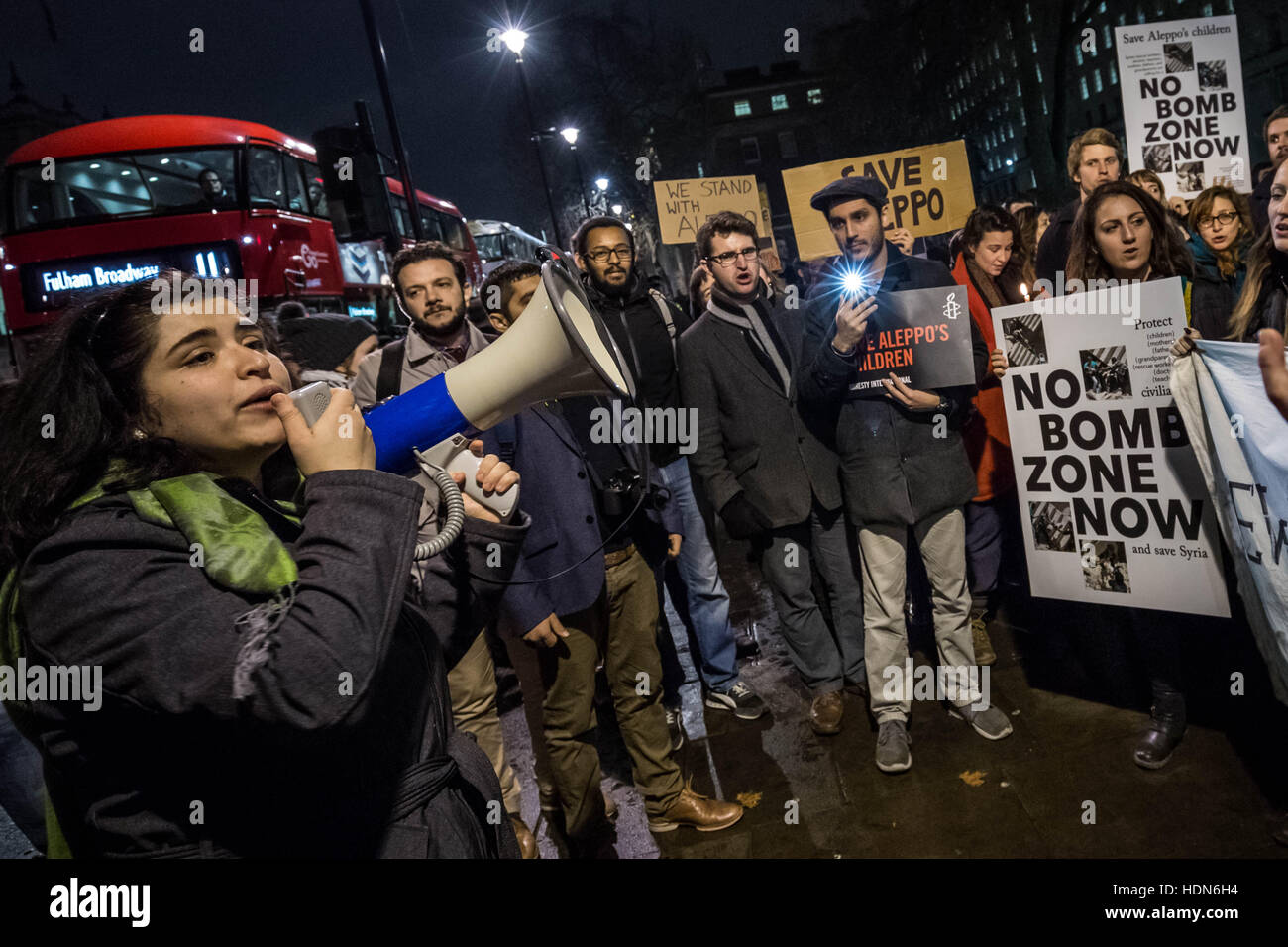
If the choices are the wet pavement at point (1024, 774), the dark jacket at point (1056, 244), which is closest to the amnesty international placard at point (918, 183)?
the dark jacket at point (1056, 244)

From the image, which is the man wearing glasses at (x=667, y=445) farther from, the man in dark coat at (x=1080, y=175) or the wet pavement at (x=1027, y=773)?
the man in dark coat at (x=1080, y=175)

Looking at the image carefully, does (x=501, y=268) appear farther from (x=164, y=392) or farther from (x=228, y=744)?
(x=228, y=744)

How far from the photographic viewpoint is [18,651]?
113 centimetres

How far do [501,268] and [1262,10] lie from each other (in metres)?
39.6

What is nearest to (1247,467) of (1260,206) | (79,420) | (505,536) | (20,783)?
(505,536)

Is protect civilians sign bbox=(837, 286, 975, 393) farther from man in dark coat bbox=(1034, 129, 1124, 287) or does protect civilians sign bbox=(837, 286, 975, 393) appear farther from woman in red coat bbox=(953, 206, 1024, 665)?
man in dark coat bbox=(1034, 129, 1124, 287)

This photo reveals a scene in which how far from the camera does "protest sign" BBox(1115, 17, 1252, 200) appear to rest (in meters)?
5.42

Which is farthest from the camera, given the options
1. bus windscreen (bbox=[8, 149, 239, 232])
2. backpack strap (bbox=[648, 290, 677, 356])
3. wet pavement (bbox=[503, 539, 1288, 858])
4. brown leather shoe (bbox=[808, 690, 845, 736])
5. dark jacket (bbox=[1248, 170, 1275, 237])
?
bus windscreen (bbox=[8, 149, 239, 232])

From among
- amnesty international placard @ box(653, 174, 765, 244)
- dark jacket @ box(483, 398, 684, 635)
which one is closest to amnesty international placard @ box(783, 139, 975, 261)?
amnesty international placard @ box(653, 174, 765, 244)

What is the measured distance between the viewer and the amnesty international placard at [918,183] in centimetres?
609

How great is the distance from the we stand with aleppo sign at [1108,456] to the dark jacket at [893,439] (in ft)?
0.87

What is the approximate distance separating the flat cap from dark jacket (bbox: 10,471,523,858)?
276 centimetres

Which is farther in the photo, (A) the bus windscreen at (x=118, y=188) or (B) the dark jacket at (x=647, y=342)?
(A) the bus windscreen at (x=118, y=188)

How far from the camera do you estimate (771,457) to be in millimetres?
3609
